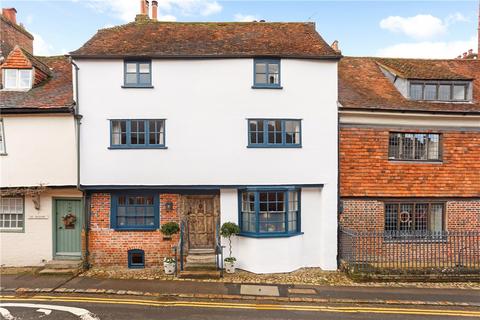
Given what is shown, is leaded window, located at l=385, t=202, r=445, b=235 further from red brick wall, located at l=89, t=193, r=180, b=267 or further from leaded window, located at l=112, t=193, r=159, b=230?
leaded window, located at l=112, t=193, r=159, b=230

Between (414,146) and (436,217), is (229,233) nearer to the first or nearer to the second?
(414,146)

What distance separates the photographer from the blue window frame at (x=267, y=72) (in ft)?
42.3

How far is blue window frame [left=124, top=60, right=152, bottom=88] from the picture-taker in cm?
1282

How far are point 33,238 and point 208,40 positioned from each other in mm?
10593

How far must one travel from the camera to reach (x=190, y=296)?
10195 mm

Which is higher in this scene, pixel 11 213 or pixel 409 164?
pixel 409 164

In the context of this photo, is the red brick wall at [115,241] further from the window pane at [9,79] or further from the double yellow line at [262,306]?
the window pane at [9,79]

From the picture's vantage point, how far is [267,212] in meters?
12.8

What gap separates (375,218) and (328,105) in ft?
16.1

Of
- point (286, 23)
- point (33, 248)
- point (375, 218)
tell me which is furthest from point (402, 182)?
point (33, 248)

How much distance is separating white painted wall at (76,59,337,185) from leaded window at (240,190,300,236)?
0.59 m

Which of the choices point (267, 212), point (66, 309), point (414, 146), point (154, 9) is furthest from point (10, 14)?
point (414, 146)

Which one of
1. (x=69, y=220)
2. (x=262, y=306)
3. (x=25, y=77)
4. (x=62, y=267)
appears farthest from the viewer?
(x=25, y=77)

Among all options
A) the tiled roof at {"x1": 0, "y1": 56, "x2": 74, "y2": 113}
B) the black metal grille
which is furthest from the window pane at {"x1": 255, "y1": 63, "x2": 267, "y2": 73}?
the tiled roof at {"x1": 0, "y1": 56, "x2": 74, "y2": 113}
